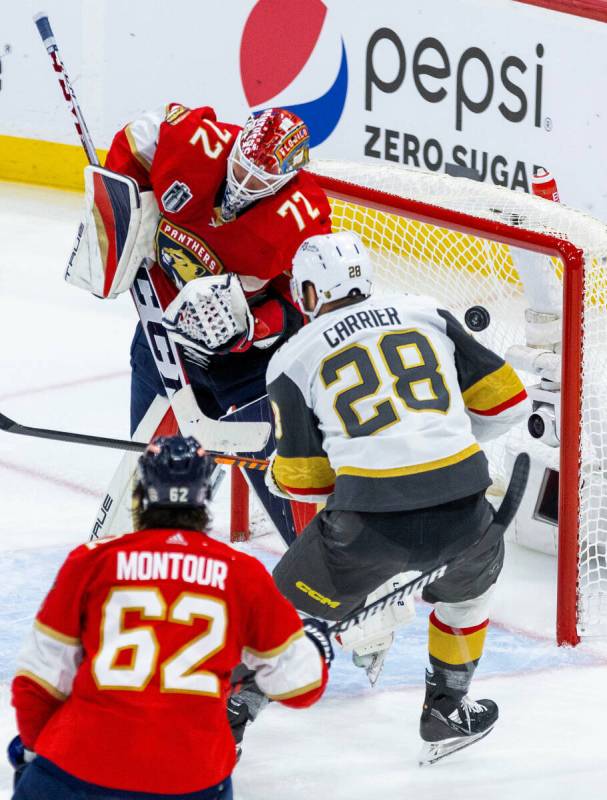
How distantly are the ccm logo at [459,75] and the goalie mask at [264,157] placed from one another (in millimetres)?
2671

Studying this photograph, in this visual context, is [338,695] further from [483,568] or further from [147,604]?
[147,604]

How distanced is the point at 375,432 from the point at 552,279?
153 centimetres

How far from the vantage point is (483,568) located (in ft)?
8.32

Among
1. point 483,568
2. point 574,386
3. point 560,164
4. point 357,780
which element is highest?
point 560,164

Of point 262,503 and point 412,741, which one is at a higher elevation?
point 262,503

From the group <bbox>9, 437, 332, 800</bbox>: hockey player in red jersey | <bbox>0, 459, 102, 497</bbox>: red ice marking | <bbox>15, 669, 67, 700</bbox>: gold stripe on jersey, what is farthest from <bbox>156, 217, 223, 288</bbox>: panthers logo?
<bbox>15, 669, 67, 700</bbox>: gold stripe on jersey

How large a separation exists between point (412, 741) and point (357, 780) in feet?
0.60

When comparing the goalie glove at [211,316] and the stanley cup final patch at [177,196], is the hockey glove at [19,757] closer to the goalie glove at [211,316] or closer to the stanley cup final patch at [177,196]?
the goalie glove at [211,316]

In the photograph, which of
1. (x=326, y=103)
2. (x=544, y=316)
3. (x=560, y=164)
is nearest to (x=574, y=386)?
(x=544, y=316)

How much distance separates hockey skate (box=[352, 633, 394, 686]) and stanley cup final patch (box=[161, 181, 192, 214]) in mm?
929

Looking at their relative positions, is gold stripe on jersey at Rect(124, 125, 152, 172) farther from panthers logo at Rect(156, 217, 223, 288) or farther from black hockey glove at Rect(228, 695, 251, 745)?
black hockey glove at Rect(228, 695, 251, 745)

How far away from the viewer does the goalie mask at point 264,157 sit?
290 cm

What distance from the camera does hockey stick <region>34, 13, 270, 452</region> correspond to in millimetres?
3166

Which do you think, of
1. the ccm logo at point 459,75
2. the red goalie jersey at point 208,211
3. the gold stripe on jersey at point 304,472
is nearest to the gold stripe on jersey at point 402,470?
the gold stripe on jersey at point 304,472
